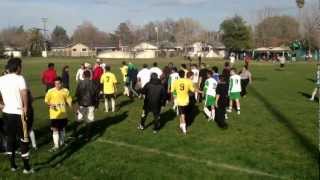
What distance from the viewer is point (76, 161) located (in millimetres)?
11492

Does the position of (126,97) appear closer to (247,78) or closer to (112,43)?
(247,78)

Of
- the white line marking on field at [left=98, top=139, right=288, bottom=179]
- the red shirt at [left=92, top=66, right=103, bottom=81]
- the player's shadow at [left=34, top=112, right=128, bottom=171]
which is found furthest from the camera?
the red shirt at [left=92, top=66, right=103, bottom=81]

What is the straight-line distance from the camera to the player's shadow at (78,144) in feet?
36.9

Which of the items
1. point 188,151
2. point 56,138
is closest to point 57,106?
point 56,138

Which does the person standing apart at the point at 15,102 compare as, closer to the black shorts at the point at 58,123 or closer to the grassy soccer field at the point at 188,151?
the grassy soccer field at the point at 188,151

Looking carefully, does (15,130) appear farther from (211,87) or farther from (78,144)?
(211,87)

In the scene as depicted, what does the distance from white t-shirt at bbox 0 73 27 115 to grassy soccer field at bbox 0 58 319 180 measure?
4.34 ft

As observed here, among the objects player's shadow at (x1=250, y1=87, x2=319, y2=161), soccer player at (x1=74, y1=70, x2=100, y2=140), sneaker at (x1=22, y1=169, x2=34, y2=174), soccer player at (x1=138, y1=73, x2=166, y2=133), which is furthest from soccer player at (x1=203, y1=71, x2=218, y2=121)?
sneaker at (x1=22, y1=169, x2=34, y2=174)

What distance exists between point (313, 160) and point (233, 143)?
8.50 feet

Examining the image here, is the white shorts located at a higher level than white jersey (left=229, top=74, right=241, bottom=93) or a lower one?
lower

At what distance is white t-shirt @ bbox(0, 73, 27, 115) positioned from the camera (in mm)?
9891

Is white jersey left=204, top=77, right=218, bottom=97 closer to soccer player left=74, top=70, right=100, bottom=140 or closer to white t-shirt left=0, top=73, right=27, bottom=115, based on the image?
soccer player left=74, top=70, right=100, bottom=140

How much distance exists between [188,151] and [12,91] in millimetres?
4492

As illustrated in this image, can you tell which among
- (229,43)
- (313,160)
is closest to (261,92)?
(313,160)
